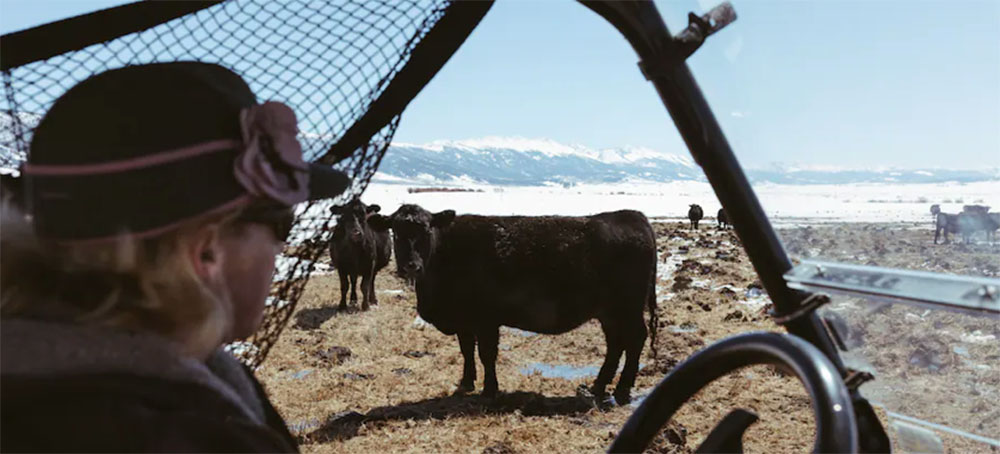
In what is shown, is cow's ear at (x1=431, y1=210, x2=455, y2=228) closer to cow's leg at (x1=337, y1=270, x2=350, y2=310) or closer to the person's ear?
cow's leg at (x1=337, y1=270, x2=350, y2=310)

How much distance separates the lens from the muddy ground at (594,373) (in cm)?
153

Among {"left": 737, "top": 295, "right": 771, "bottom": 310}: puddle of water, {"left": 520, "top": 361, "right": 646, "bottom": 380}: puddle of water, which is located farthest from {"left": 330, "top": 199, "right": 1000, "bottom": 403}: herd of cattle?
{"left": 737, "top": 295, "right": 771, "bottom": 310}: puddle of water

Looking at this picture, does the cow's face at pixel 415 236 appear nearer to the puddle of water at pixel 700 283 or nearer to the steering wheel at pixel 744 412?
the steering wheel at pixel 744 412

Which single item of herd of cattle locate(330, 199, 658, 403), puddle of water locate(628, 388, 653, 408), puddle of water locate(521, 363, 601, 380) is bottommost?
puddle of water locate(521, 363, 601, 380)

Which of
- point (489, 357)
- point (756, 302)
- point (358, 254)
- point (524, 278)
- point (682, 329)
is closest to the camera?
point (489, 357)

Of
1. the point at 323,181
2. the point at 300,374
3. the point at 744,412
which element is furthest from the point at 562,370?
the point at 323,181

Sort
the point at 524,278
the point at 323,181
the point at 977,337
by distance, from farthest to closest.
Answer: the point at 524,278, the point at 977,337, the point at 323,181

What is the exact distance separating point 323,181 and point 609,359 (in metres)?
6.29

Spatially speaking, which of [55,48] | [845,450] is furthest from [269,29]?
[845,450]

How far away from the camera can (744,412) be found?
1.48m

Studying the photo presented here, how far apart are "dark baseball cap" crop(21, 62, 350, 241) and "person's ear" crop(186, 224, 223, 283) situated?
4 centimetres

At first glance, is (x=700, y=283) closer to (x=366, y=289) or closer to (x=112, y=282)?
(x=366, y=289)

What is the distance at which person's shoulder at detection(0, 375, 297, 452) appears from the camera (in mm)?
804

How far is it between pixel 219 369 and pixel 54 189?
0.50 meters
